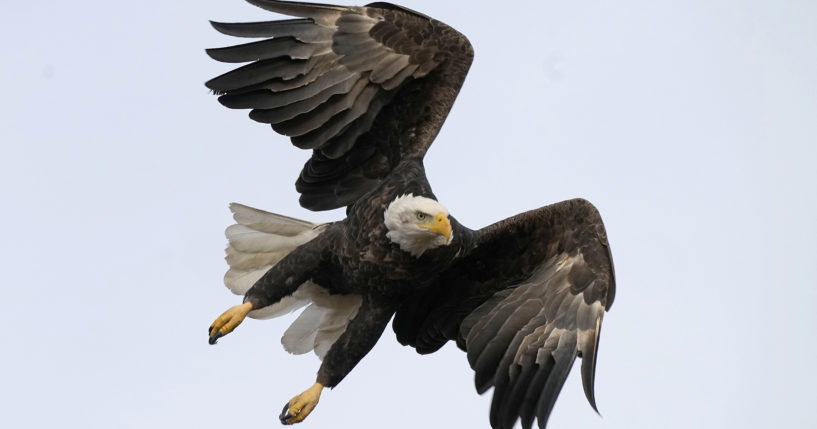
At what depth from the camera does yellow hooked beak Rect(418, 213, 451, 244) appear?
25.8ft

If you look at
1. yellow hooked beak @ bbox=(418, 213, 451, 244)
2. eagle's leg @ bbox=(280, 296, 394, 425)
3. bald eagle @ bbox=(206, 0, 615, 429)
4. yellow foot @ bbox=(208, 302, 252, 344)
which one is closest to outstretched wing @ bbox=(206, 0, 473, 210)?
bald eagle @ bbox=(206, 0, 615, 429)

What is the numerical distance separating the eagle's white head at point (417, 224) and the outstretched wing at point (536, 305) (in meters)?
0.45

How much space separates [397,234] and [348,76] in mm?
1038

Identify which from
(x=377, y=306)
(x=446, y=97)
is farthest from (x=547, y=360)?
(x=446, y=97)

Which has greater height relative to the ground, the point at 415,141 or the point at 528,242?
the point at 415,141

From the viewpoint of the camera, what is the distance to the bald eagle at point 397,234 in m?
8.22

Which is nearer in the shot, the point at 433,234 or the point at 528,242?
the point at 433,234

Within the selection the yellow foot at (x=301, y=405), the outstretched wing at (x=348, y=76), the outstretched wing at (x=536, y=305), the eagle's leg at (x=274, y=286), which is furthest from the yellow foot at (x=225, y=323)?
the outstretched wing at (x=536, y=305)

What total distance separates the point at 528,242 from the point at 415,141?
33.4 inches

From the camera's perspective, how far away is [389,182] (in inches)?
327

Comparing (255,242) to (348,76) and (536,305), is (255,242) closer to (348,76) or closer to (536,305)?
(348,76)

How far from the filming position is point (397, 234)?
7973 millimetres

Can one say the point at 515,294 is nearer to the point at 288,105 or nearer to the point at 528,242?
the point at 528,242

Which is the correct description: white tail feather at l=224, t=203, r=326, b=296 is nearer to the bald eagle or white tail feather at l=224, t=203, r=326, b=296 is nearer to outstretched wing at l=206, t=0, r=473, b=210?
the bald eagle
